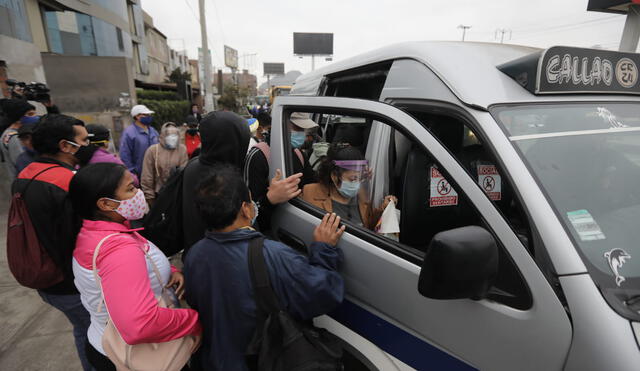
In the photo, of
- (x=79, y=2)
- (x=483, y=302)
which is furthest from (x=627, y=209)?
(x=79, y=2)

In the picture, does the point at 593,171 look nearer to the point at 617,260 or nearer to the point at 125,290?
the point at 617,260

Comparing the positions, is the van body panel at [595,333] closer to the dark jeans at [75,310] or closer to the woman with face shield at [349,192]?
the woman with face shield at [349,192]

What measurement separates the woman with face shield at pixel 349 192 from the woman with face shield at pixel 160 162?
265cm

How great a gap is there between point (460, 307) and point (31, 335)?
361cm

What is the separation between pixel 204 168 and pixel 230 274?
866 mm

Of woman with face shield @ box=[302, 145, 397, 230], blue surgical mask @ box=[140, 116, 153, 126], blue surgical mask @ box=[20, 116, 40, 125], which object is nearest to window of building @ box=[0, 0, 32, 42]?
blue surgical mask @ box=[20, 116, 40, 125]

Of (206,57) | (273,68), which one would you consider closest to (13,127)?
(206,57)

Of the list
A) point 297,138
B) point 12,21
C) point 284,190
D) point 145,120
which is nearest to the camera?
point 284,190

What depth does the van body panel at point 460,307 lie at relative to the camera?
1013 millimetres

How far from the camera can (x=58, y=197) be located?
1680 millimetres

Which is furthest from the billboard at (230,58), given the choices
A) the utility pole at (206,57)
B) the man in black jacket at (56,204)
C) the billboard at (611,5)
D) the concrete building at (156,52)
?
the man in black jacket at (56,204)

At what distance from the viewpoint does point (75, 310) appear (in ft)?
6.18

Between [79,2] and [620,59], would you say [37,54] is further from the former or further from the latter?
[620,59]

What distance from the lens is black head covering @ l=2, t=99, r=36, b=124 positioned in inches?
144
